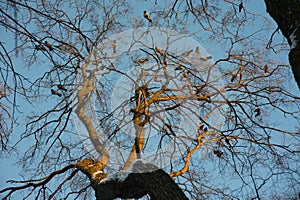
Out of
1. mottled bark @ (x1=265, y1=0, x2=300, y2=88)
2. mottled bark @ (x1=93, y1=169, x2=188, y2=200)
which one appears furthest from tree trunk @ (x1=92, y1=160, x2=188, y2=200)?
mottled bark @ (x1=265, y1=0, x2=300, y2=88)

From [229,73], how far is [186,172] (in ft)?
5.04

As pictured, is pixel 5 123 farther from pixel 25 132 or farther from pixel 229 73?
pixel 229 73

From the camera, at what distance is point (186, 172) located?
195 inches

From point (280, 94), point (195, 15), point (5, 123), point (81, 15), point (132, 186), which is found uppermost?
point (81, 15)

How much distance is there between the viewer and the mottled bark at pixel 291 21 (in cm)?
173

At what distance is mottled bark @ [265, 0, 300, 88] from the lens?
173cm

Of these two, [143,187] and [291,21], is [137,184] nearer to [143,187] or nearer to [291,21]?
[143,187]

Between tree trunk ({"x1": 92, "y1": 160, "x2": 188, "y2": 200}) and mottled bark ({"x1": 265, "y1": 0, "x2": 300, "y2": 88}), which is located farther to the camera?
tree trunk ({"x1": 92, "y1": 160, "x2": 188, "y2": 200})

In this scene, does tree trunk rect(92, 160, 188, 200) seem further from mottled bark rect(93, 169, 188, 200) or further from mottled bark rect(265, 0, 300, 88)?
mottled bark rect(265, 0, 300, 88)

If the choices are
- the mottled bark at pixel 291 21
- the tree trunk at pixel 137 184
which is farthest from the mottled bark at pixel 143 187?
the mottled bark at pixel 291 21

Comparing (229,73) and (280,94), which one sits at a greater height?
(229,73)

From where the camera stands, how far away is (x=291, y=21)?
1.87m

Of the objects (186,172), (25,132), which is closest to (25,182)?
(25,132)

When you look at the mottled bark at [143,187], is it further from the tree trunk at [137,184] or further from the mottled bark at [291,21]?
the mottled bark at [291,21]
